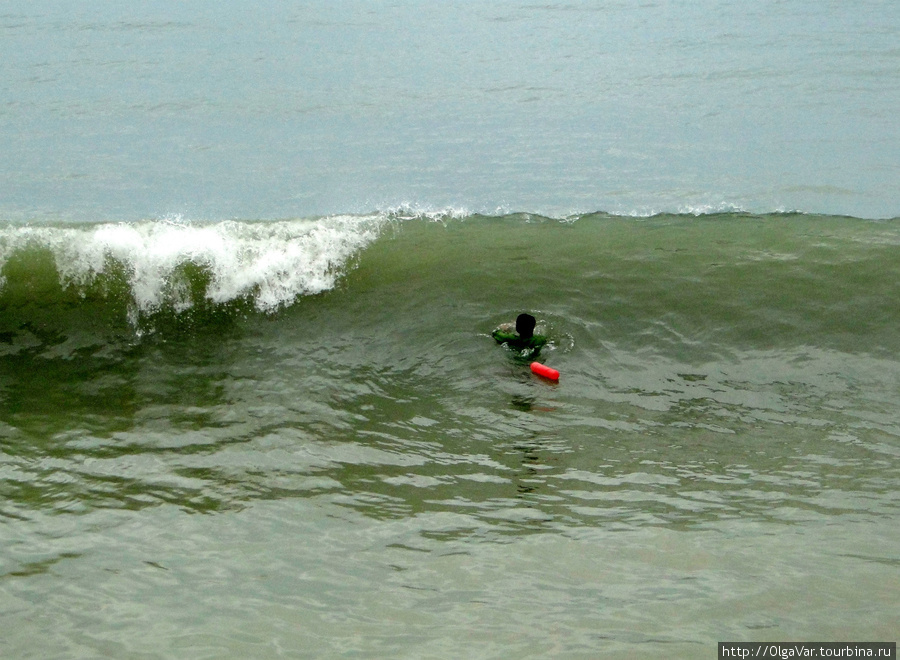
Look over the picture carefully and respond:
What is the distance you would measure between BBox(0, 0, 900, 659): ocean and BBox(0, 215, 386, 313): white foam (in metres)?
0.05

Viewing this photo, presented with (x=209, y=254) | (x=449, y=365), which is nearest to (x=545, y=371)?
(x=449, y=365)

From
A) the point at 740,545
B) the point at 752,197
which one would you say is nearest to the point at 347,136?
the point at 752,197

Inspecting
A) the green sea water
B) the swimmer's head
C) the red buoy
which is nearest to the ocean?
the green sea water

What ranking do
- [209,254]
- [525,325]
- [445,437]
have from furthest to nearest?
[209,254], [525,325], [445,437]

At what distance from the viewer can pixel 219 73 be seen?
71.6 ft

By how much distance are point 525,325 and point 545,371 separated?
53 centimetres

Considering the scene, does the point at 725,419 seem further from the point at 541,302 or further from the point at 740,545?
the point at 541,302

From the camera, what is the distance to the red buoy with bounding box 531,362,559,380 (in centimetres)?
870

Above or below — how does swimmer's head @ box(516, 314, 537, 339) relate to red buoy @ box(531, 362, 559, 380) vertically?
→ above

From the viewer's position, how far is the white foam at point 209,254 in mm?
11062

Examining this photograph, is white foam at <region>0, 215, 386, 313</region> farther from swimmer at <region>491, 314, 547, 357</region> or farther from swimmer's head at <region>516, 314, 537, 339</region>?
swimmer's head at <region>516, 314, 537, 339</region>

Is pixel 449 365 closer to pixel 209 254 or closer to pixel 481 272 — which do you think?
pixel 481 272

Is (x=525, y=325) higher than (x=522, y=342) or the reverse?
higher

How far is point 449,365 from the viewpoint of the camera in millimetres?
9383
